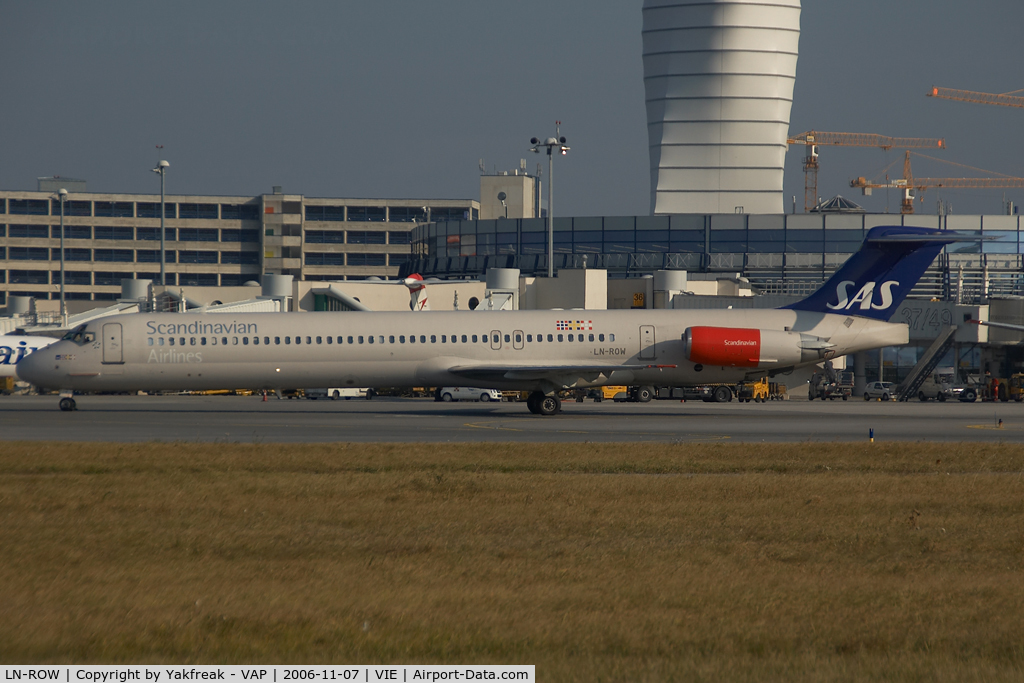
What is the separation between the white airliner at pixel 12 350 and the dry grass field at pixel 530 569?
45248mm

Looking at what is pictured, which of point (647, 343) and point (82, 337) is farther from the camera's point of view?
point (82, 337)

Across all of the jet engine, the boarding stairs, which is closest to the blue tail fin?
the jet engine

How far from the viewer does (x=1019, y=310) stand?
61.8 meters

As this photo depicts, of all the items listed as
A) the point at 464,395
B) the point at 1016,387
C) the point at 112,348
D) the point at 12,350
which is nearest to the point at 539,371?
the point at 112,348

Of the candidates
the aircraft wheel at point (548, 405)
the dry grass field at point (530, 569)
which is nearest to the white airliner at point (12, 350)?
the aircraft wheel at point (548, 405)

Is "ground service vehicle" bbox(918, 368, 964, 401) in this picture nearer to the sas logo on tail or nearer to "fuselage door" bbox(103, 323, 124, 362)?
the sas logo on tail

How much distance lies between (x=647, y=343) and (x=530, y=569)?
26.4 m

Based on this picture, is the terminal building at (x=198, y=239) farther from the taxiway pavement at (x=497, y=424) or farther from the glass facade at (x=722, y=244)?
the taxiway pavement at (x=497, y=424)

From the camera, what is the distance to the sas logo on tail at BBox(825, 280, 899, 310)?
3709 centimetres

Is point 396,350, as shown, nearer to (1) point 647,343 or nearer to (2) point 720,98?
(1) point 647,343

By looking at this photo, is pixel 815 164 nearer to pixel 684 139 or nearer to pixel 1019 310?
pixel 684 139

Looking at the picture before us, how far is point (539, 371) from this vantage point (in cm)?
3631

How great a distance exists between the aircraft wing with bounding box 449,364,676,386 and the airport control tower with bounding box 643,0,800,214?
88.0m

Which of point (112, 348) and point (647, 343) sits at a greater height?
point (647, 343)
